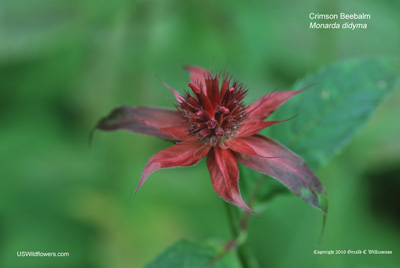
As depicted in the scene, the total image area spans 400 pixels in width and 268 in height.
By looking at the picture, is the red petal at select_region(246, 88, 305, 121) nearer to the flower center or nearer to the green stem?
the flower center

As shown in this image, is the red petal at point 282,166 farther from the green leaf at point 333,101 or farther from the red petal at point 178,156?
the green leaf at point 333,101

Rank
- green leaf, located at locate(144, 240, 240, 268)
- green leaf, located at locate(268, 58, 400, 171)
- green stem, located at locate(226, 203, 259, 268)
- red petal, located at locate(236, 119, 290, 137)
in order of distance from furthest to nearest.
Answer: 1. green leaf, located at locate(268, 58, 400, 171)
2. green stem, located at locate(226, 203, 259, 268)
3. green leaf, located at locate(144, 240, 240, 268)
4. red petal, located at locate(236, 119, 290, 137)

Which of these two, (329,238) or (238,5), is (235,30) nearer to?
(238,5)

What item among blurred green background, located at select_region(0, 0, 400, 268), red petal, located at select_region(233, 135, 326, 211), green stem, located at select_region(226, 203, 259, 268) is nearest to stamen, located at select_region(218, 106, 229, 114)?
red petal, located at select_region(233, 135, 326, 211)

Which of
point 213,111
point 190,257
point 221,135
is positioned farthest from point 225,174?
point 190,257

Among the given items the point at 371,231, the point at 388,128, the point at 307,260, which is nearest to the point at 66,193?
the point at 307,260

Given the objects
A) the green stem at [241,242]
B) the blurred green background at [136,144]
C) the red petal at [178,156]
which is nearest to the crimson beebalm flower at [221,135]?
the red petal at [178,156]

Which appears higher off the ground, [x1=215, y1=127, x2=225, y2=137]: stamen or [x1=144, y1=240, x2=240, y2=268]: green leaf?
[x1=215, y1=127, x2=225, y2=137]: stamen
